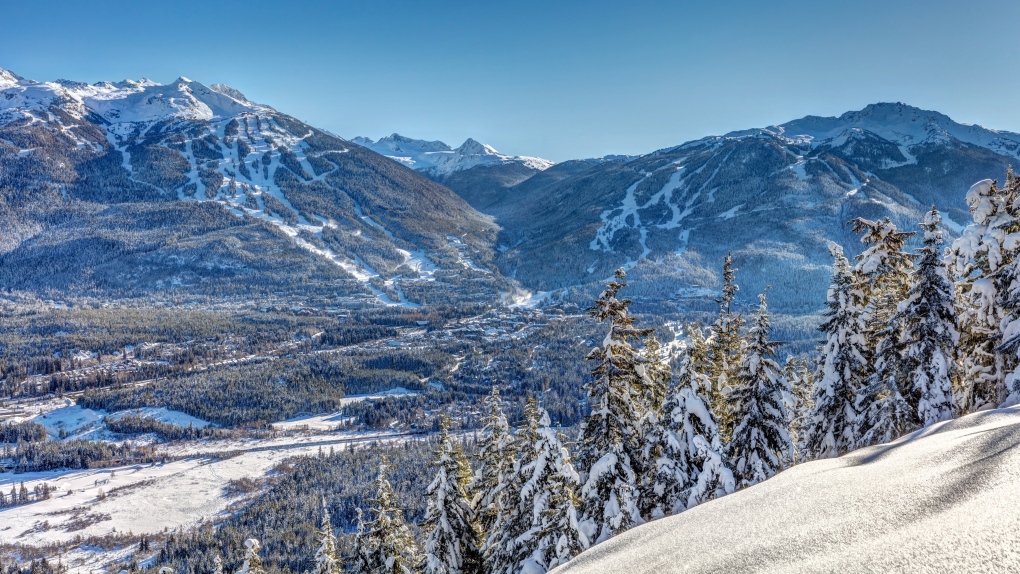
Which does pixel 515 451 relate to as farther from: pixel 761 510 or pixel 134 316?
pixel 134 316

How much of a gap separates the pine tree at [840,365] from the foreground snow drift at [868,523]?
10361 millimetres

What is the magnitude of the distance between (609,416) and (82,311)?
242341 mm

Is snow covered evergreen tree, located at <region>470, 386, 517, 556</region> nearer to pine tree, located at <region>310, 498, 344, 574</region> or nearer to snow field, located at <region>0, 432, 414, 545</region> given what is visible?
pine tree, located at <region>310, 498, 344, 574</region>

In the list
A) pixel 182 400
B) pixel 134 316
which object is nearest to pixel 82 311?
pixel 134 316

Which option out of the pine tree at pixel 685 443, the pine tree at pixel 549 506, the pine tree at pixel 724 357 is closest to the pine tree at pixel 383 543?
the pine tree at pixel 549 506

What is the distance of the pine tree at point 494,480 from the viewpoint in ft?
60.5

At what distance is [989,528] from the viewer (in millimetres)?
4469

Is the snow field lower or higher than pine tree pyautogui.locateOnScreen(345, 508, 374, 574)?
lower

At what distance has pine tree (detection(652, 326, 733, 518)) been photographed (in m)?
14.4

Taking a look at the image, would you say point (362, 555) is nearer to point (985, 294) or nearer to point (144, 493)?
point (985, 294)

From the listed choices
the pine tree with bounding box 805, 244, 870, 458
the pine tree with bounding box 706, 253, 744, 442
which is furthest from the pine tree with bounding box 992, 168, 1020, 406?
the pine tree with bounding box 706, 253, 744, 442

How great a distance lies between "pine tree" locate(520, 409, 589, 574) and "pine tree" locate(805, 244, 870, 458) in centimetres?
1062

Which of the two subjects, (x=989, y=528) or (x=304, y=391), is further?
(x=304, y=391)

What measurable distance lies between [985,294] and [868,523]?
1534 cm
